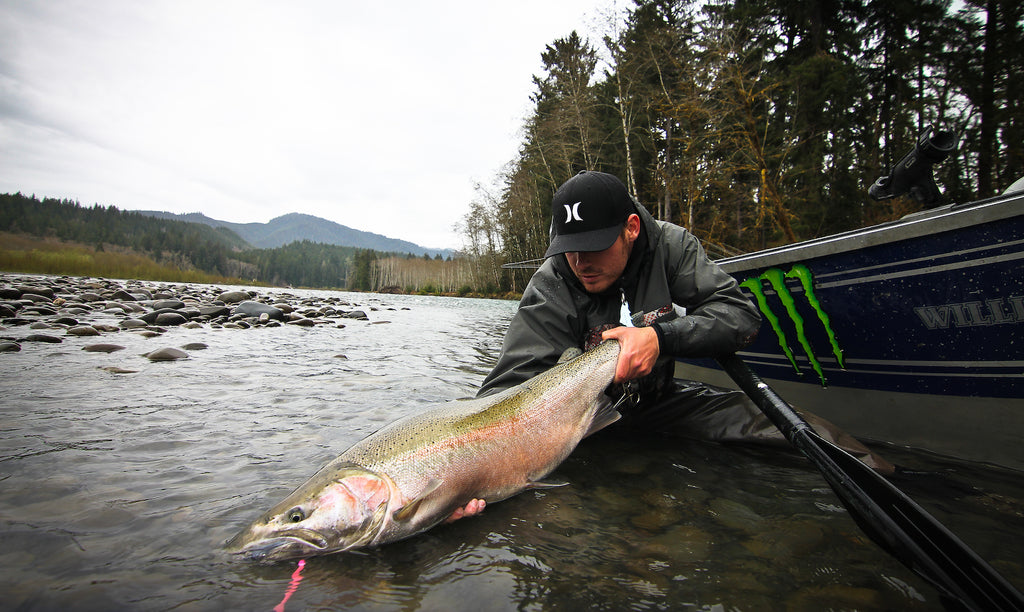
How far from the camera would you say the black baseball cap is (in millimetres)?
2668

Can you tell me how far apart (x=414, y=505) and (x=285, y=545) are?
1.66 ft

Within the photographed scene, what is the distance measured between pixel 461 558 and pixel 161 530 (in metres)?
1.33

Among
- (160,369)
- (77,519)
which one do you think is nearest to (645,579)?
(77,519)

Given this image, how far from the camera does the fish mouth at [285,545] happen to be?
177cm

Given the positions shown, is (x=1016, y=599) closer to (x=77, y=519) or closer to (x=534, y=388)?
(x=534, y=388)

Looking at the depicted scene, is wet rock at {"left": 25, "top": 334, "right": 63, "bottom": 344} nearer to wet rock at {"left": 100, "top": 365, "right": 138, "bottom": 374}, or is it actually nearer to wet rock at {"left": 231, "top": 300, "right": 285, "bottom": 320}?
wet rock at {"left": 100, "top": 365, "right": 138, "bottom": 374}

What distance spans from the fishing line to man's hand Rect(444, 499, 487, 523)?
2.07ft

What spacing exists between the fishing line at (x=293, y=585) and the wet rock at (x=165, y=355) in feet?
18.4

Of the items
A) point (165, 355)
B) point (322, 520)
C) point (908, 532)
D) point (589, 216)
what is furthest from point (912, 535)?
point (165, 355)

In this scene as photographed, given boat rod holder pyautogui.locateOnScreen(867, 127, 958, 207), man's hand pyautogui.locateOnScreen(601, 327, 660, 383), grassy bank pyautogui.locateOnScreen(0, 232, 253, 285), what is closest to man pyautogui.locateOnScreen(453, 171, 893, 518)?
man's hand pyautogui.locateOnScreen(601, 327, 660, 383)

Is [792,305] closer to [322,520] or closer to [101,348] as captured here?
[322,520]

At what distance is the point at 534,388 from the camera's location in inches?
96.2

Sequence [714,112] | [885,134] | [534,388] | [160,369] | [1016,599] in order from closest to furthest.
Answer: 1. [1016,599]
2. [534,388]
3. [160,369]
4. [714,112]
5. [885,134]

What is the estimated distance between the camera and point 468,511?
84.2 inches
